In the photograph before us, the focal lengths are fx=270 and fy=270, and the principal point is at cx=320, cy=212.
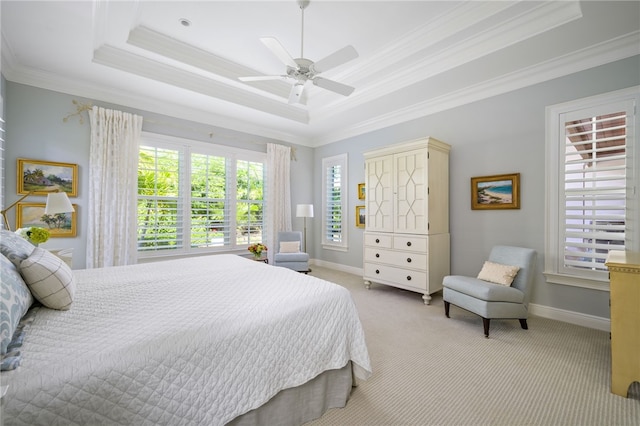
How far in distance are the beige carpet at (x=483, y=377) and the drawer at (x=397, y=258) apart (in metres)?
0.76

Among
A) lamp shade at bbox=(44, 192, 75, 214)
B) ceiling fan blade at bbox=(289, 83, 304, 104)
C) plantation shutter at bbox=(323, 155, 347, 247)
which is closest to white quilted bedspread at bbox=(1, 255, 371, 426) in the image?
lamp shade at bbox=(44, 192, 75, 214)

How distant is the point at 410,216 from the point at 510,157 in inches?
55.5

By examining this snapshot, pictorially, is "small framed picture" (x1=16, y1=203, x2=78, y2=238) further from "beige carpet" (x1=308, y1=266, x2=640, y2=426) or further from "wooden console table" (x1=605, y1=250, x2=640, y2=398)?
"wooden console table" (x1=605, y1=250, x2=640, y2=398)

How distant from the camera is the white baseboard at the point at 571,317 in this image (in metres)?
2.77

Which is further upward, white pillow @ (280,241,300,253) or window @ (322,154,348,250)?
window @ (322,154,348,250)

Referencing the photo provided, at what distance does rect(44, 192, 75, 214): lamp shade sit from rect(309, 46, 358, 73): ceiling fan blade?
2.82 meters

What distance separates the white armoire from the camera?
3.63m

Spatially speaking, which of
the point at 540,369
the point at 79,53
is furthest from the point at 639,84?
the point at 79,53

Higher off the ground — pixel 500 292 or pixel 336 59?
pixel 336 59

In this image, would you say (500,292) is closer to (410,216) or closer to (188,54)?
(410,216)

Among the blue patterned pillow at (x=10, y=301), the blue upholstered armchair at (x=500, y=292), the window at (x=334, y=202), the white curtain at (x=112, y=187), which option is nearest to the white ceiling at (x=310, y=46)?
the white curtain at (x=112, y=187)

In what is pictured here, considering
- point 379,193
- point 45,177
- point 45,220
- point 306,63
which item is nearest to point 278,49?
point 306,63

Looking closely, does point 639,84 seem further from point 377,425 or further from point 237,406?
point 237,406

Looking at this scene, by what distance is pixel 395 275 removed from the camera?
156 inches
